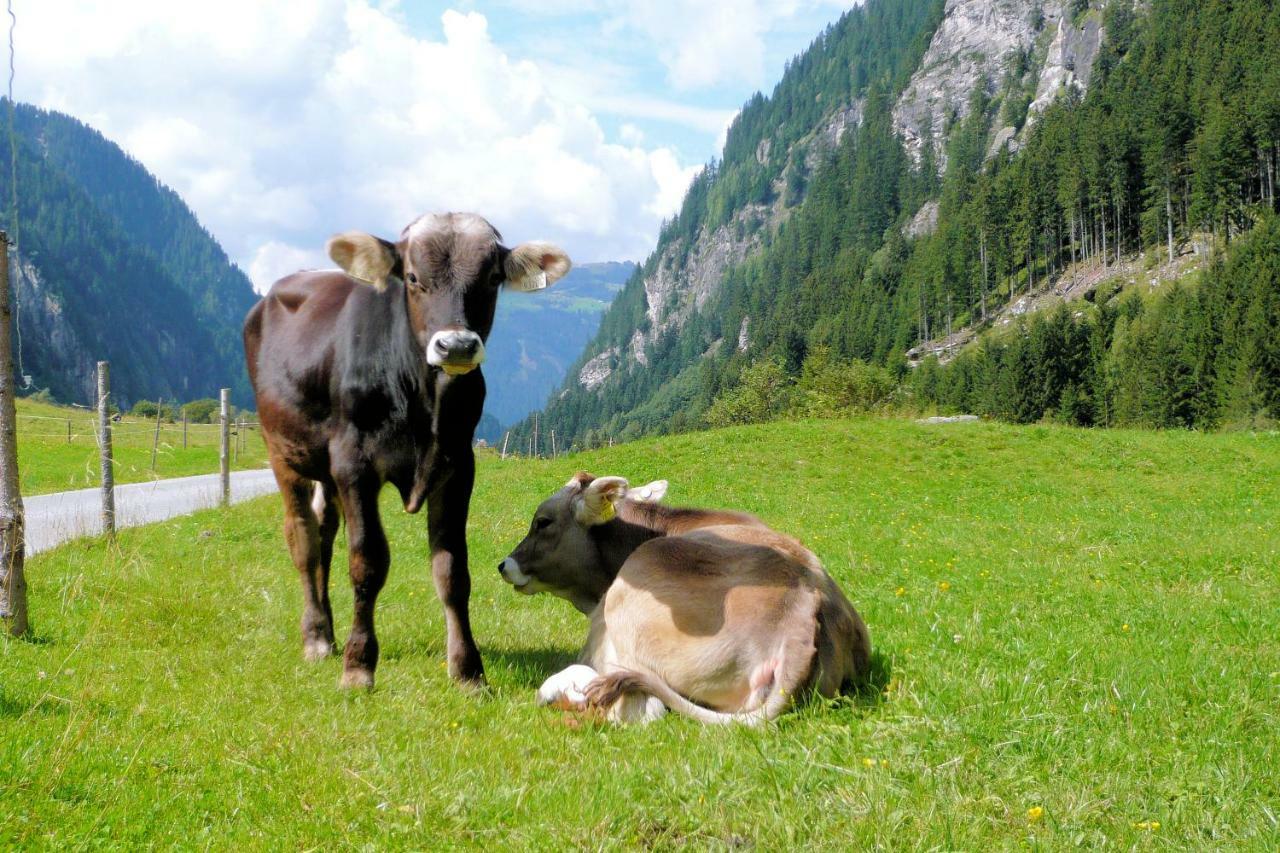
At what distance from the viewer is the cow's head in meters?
5.66

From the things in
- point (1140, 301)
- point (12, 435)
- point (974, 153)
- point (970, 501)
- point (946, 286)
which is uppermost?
point (974, 153)

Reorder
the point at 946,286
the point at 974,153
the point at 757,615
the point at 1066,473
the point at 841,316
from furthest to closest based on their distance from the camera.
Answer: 1. the point at 974,153
2. the point at 841,316
3. the point at 946,286
4. the point at 1066,473
5. the point at 757,615

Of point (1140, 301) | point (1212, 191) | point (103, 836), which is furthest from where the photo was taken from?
point (1212, 191)

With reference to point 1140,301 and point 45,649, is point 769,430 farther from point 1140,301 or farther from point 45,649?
point 1140,301

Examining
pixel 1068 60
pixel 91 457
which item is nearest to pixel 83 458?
pixel 91 457

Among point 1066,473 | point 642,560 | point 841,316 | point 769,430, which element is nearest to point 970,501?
point 1066,473

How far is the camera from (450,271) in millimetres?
5957

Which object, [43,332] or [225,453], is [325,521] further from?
[43,332]

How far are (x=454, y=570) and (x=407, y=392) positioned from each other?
1.34 meters

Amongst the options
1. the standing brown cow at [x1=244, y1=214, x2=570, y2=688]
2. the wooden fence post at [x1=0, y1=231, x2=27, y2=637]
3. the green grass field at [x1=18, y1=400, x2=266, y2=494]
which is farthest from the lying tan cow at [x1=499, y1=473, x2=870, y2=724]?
the green grass field at [x1=18, y1=400, x2=266, y2=494]

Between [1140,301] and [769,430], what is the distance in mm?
79298

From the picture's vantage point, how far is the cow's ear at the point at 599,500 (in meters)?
7.67

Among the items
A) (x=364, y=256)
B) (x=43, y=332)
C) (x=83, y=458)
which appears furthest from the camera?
(x=43, y=332)

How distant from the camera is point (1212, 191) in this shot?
340 feet
